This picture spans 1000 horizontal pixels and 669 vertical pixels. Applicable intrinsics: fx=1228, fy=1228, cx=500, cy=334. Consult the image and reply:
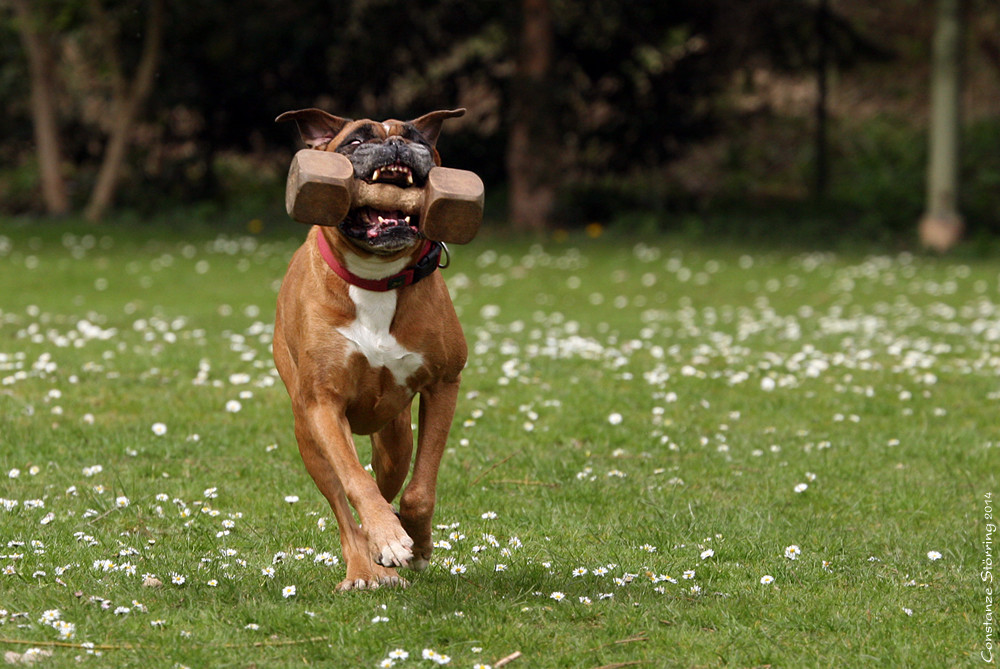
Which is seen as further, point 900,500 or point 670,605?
point 900,500

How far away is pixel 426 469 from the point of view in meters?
5.07

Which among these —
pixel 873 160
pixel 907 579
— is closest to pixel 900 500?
pixel 907 579

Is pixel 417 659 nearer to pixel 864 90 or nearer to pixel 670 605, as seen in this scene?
pixel 670 605

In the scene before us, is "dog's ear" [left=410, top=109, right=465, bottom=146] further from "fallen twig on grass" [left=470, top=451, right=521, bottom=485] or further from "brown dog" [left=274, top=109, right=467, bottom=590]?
"fallen twig on grass" [left=470, top=451, right=521, bottom=485]

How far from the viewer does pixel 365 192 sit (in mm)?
4773

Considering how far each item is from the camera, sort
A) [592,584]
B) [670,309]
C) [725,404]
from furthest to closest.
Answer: [670,309]
[725,404]
[592,584]

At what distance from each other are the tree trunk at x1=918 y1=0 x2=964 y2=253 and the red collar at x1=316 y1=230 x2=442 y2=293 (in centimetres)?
1902

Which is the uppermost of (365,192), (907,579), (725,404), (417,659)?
(365,192)

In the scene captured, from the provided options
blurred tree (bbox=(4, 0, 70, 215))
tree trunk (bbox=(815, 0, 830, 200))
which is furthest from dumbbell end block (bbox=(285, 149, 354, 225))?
tree trunk (bbox=(815, 0, 830, 200))

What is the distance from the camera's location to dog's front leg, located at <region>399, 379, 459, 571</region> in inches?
197

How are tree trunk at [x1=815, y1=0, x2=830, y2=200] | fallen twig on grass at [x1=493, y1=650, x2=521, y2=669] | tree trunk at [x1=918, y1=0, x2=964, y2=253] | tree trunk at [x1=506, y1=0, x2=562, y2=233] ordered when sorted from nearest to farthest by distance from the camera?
fallen twig on grass at [x1=493, y1=650, x2=521, y2=669]
tree trunk at [x1=918, y1=0, x2=964, y2=253]
tree trunk at [x1=506, y1=0, x2=562, y2=233]
tree trunk at [x1=815, y1=0, x2=830, y2=200]

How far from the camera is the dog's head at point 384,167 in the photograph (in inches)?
187

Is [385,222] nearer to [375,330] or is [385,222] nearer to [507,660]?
[375,330]

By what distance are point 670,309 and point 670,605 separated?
11.2m
